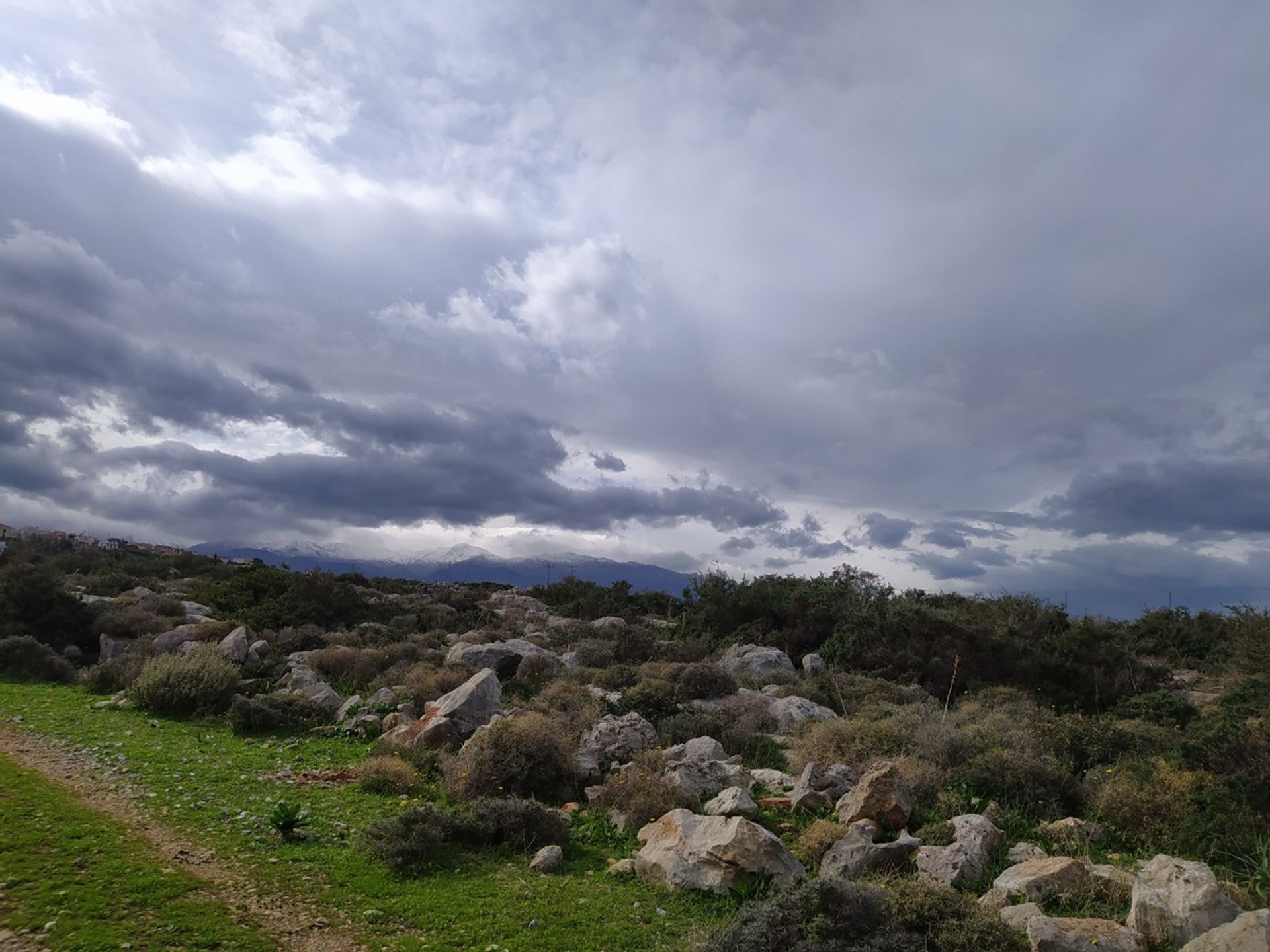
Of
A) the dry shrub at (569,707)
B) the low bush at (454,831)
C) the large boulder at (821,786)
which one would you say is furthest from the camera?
the dry shrub at (569,707)

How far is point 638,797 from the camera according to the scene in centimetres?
1081

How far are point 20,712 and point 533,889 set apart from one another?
13.5m

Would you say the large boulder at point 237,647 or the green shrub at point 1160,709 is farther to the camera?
the large boulder at point 237,647

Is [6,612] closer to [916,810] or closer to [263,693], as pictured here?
[263,693]

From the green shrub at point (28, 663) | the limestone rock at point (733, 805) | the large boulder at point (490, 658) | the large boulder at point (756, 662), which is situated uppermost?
the large boulder at point (756, 662)

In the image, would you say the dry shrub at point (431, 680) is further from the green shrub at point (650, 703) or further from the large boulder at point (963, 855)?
the large boulder at point (963, 855)

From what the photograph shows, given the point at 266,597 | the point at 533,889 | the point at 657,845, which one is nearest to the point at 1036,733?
the point at 657,845

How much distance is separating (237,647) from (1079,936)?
777 inches

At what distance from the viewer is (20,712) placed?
51.3 ft

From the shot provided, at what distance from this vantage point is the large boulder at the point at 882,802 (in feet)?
33.2

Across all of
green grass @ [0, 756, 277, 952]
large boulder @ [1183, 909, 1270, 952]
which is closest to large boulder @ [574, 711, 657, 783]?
green grass @ [0, 756, 277, 952]

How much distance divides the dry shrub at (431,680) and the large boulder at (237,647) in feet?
14.6

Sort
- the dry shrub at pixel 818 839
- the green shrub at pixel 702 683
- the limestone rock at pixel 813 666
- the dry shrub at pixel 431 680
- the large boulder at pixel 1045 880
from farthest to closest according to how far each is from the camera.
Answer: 1. the limestone rock at pixel 813 666
2. the green shrub at pixel 702 683
3. the dry shrub at pixel 431 680
4. the dry shrub at pixel 818 839
5. the large boulder at pixel 1045 880

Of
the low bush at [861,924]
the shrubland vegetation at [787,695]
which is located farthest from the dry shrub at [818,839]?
the low bush at [861,924]
